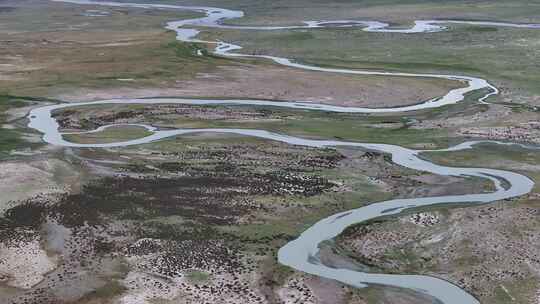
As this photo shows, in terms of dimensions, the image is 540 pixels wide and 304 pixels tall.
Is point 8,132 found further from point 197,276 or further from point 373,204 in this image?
point 197,276

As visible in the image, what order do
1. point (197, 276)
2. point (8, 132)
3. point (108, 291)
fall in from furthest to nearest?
point (8, 132)
point (197, 276)
point (108, 291)

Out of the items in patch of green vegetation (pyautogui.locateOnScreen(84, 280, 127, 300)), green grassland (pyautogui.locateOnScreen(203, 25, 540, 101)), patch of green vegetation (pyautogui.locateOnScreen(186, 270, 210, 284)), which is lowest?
patch of green vegetation (pyautogui.locateOnScreen(84, 280, 127, 300))

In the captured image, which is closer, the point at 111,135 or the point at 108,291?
the point at 108,291

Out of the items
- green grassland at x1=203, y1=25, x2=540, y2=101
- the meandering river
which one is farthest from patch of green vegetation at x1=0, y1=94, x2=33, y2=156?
green grassland at x1=203, y1=25, x2=540, y2=101

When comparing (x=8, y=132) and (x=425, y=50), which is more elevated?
(x=425, y=50)

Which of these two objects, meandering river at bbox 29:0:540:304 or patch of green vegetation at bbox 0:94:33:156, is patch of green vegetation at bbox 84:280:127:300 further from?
patch of green vegetation at bbox 0:94:33:156

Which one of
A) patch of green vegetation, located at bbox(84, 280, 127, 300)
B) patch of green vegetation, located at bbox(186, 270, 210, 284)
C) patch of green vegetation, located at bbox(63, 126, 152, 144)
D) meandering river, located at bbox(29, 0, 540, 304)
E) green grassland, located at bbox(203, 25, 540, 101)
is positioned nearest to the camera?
patch of green vegetation, located at bbox(84, 280, 127, 300)

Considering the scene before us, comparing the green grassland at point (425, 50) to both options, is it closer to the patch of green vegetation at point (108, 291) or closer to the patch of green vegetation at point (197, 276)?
the patch of green vegetation at point (197, 276)

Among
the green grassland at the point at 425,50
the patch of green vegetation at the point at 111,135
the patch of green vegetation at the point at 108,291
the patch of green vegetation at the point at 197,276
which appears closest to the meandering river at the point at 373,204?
the patch of green vegetation at the point at 111,135

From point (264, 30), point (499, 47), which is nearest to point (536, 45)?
point (499, 47)

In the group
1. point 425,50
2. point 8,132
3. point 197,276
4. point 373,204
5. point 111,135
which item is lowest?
point 111,135

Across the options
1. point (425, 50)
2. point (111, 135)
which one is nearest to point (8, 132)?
point (111, 135)

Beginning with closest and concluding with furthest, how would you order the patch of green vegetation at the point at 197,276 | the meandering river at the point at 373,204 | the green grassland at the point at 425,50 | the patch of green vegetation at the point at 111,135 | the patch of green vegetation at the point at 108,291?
the patch of green vegetation at the point at 108,291 → the patch of green vegetation at the point at 197,276 → the meandering river at the point at 373,204 → the patch of green vegetation at the point at 111,135 → the green grassland at the point at 425,50
